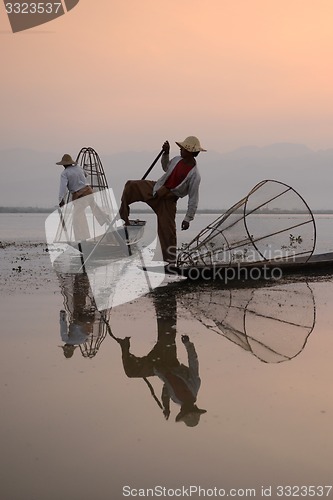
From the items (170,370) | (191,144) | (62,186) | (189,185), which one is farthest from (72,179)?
(170,370)

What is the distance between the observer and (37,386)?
341 centimetres

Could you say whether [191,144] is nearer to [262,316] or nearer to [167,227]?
[167,227]

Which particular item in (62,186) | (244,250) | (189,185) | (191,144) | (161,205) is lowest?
(244,250)

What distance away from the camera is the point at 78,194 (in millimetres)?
11125

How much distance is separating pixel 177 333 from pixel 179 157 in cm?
350

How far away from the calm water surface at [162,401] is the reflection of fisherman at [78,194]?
5.54m

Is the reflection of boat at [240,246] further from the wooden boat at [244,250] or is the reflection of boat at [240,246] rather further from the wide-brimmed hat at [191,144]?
the wide-brimmed hat at [191,144]

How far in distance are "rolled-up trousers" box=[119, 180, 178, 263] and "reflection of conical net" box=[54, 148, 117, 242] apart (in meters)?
3.56

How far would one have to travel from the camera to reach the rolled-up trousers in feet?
25.8

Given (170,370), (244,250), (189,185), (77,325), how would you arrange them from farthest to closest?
(244,250), (189,185), (77,325), (170,370)

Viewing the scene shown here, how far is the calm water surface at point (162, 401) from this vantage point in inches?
91.3

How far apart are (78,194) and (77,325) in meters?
6.29

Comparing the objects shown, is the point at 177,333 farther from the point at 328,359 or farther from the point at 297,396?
the point at 297,396

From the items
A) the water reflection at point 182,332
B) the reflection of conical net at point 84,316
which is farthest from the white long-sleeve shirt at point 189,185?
the reflection of conical net at point 84,316
